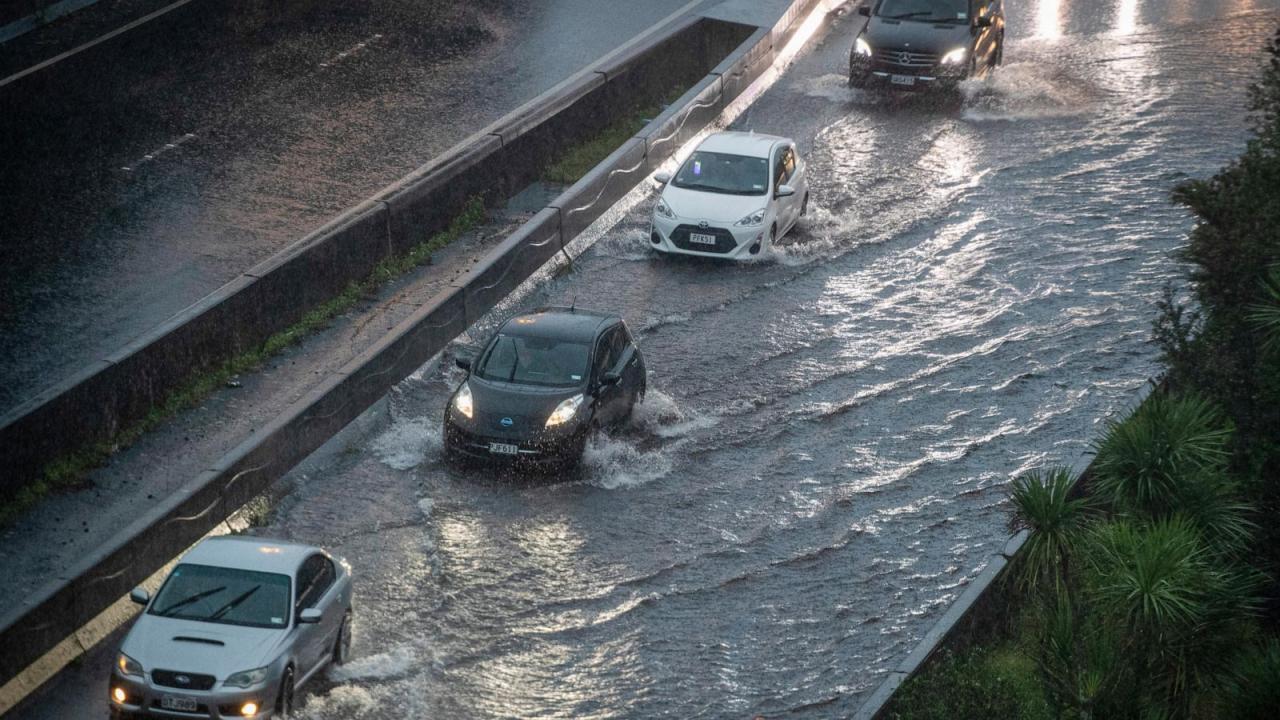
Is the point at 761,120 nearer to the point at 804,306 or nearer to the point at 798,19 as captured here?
the point at 798,19

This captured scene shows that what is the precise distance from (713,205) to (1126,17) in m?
16.1

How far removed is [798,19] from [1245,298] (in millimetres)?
19500

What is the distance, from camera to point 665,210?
79.3ft

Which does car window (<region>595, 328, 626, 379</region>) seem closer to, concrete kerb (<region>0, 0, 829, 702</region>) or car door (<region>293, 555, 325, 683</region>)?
concrete kerb (<region>0, 0, 829, 702</region>)

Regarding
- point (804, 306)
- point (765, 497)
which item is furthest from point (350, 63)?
point (765, 497)

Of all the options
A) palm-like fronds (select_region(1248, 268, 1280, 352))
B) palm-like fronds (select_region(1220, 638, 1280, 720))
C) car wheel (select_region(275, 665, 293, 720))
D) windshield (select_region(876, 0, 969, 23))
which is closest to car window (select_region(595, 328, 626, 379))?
car wheel (select_region(275, 665, 293, 720))

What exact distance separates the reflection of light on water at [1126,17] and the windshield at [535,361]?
20832 millimetres

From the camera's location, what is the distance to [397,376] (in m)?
19.3

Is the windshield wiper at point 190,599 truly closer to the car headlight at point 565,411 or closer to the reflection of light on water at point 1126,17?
the car headlight at point 565,411

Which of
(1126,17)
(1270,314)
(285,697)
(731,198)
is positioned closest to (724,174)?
(731,198)

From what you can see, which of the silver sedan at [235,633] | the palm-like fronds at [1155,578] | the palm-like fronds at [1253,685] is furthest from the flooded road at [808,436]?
the palm-like fronds at [1253,685]

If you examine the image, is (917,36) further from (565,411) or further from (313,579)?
(313,579)

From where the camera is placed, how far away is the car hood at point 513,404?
17.2 m

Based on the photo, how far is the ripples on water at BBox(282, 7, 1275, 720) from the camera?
1419 centimetres
